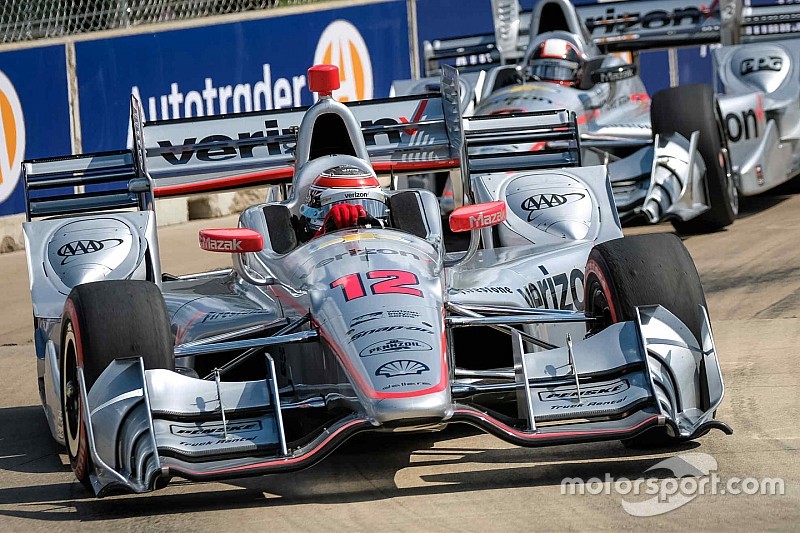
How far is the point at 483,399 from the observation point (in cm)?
602

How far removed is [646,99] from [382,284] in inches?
350

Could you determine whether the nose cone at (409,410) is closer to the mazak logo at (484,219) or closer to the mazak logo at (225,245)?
the mazak logo at (225,245)

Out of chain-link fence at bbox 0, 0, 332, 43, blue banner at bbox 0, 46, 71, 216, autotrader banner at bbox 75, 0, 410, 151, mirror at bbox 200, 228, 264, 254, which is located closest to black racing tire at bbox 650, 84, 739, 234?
autotrader banner at bbox 75, 0, 410, 151

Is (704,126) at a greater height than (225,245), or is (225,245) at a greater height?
(225,245)

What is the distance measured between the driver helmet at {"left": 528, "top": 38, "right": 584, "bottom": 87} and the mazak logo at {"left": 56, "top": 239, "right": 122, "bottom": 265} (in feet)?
23.1

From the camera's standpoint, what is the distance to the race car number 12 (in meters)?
5.89

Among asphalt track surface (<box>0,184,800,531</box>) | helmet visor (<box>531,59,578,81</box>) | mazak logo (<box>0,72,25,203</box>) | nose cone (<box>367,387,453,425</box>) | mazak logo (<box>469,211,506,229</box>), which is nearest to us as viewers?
asphalt track surface (<box>0,184,800,531</box>)

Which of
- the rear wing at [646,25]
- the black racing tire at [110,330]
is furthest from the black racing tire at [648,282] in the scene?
the rear wing at [646,25]

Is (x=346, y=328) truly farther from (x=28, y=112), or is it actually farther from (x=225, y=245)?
(x=28, y=112)

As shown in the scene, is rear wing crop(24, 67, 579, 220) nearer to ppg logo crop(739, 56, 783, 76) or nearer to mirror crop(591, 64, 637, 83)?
mirror crop(591, 64, 637, 83)

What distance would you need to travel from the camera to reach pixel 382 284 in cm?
595

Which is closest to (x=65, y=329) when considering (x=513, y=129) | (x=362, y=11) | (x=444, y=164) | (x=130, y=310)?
(x=130, y=310)

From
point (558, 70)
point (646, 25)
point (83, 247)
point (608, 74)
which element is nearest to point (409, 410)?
point (83, 247)

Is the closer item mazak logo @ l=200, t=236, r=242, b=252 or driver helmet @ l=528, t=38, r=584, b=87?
mazak logo @ l=200, t=236, r=242, b=252
